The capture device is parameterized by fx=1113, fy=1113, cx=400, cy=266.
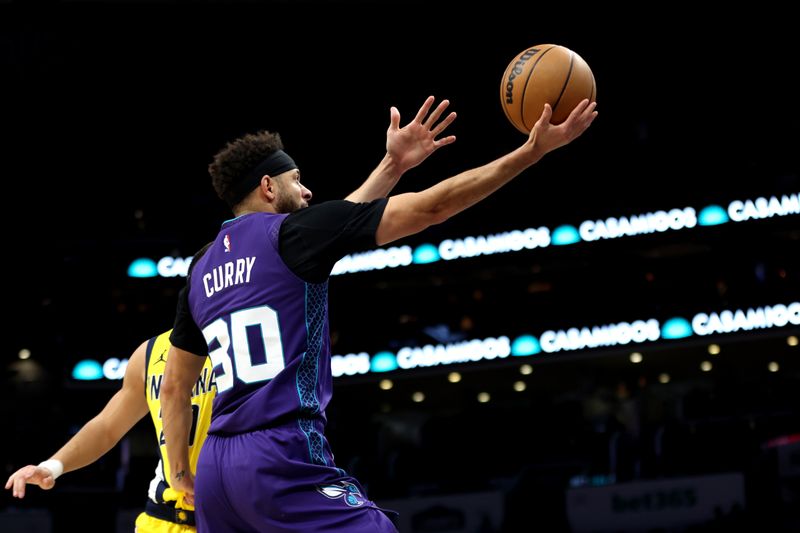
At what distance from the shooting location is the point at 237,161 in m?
3.10

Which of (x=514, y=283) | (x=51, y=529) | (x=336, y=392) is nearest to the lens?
(x=514, y=283)

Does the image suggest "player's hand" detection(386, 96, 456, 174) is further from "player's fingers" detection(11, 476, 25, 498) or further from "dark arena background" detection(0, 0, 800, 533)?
"dark arena background" detection(0, 0, 800, 533)

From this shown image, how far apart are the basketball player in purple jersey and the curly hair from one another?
0.65ft

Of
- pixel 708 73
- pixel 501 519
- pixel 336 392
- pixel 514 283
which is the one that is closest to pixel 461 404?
pixel 336 392

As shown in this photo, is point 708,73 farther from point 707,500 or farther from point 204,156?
point 204,156

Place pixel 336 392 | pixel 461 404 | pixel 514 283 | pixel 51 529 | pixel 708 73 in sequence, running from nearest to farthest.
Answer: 1. pixel 514 283
2. pixel 51 529
3. pixel 708 73
4. pixel 336 392
5. pixel 461 404

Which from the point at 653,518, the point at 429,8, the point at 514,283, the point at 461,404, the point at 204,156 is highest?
the point at 429,8

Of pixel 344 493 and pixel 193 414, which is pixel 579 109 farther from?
pixel 193 414

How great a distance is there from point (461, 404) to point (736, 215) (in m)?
4.87

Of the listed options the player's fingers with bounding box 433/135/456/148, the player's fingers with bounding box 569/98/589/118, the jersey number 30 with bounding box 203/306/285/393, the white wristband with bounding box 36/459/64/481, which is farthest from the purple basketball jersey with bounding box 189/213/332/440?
the white wristband with bounding box 36/459/64/481

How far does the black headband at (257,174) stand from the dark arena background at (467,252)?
19.0 ft

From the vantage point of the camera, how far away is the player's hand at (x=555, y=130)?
2.73 metres

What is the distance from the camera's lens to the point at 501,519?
9688mm

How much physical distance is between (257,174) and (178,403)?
698 mm
